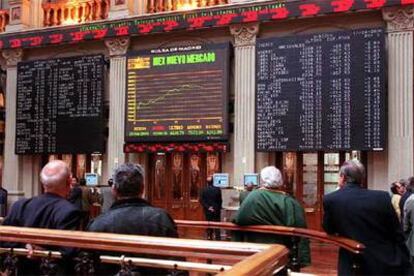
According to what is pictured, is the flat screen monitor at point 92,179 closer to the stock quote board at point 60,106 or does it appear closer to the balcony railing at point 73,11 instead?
the stock quote board at point 60,106

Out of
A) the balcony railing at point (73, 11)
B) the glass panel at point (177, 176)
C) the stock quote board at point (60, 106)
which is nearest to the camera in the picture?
the glass panel at point (177, 176)

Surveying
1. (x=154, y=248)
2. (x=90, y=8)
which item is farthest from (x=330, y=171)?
(x=154, y=248)

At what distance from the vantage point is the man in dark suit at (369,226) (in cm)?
393

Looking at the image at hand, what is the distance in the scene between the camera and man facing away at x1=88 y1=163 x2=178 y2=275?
119 inches

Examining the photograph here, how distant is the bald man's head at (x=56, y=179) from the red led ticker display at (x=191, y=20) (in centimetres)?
982

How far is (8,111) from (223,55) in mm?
6708

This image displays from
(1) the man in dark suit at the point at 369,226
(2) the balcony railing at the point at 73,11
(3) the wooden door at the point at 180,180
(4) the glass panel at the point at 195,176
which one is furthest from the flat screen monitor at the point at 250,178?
(1) the man in dark suit at the point at 369,226

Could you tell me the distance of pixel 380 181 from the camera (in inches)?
471

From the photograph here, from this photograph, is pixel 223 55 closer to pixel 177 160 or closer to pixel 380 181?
pixel 177 160

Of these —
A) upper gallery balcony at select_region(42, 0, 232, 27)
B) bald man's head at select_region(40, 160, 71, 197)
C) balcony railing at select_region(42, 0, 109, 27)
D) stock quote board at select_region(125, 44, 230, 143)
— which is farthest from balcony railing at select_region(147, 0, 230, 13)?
bald man's head at select_region(40, 160, 71, 197)

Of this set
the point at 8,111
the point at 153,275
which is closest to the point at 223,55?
the point at 8,111

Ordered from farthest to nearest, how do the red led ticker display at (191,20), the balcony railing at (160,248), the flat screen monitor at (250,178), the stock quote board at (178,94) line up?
the stock quote board at (178,94) → the flat screen monitor at (250,178) → the red led ticker display at (191,20) → the balcony railing at (160,248)

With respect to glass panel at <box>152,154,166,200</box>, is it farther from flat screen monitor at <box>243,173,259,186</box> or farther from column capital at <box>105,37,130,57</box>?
column capital at <box>105,37,130,57</box>

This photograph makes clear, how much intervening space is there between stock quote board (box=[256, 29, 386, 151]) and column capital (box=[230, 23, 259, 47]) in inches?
17.1
